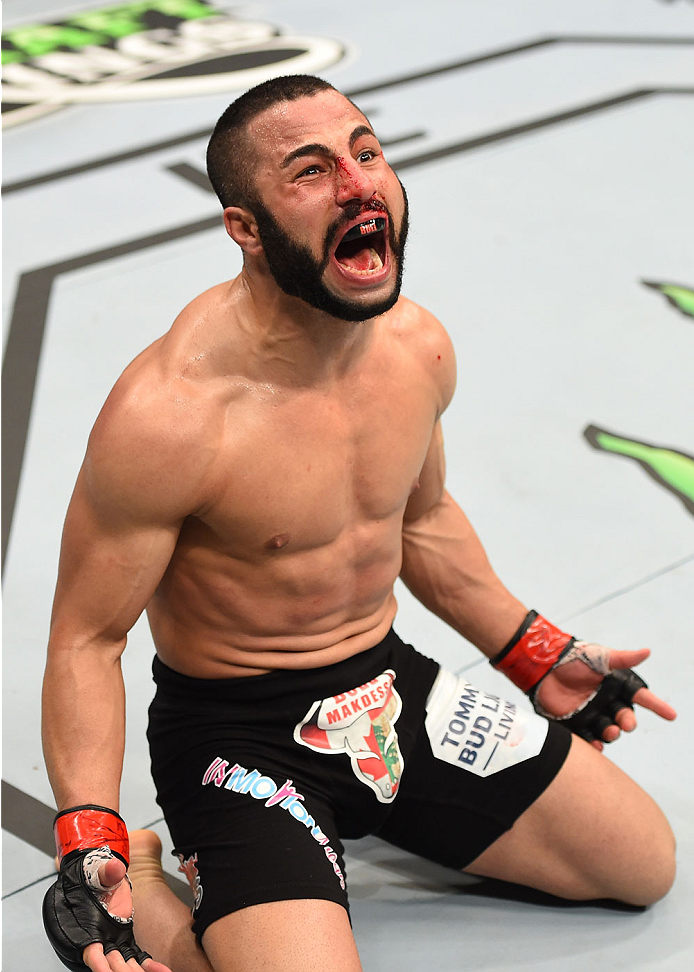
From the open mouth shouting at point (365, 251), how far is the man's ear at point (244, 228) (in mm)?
114

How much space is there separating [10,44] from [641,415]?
14.7ft

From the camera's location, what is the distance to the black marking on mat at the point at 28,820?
230 cm

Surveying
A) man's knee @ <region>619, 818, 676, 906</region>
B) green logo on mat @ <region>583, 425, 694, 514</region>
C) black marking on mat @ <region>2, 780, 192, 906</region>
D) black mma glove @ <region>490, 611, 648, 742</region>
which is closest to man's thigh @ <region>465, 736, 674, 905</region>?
man's knee @ <region>619, 818, 676, 906</region>

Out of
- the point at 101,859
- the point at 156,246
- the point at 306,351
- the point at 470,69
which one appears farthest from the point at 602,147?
the point at 101,859

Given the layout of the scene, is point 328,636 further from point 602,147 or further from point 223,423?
point 602,147

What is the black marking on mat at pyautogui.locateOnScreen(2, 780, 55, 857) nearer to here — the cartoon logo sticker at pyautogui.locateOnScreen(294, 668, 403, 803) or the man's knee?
the cartoon logo sticker at pyautogui.locateOnScreen(294, 668, 403, 803)

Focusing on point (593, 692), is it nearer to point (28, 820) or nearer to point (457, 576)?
point (457, 576)

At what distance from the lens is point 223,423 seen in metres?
1.80

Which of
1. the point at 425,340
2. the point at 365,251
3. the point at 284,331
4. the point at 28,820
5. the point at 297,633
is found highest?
the point at 365,251

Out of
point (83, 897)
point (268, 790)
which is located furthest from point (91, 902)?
point (268, 790)

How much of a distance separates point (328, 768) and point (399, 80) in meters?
4.51

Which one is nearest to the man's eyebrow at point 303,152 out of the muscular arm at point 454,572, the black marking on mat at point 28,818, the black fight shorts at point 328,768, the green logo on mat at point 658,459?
the muscular arm at point 454,572

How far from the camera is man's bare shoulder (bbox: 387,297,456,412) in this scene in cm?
200

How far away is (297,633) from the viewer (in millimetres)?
1974
